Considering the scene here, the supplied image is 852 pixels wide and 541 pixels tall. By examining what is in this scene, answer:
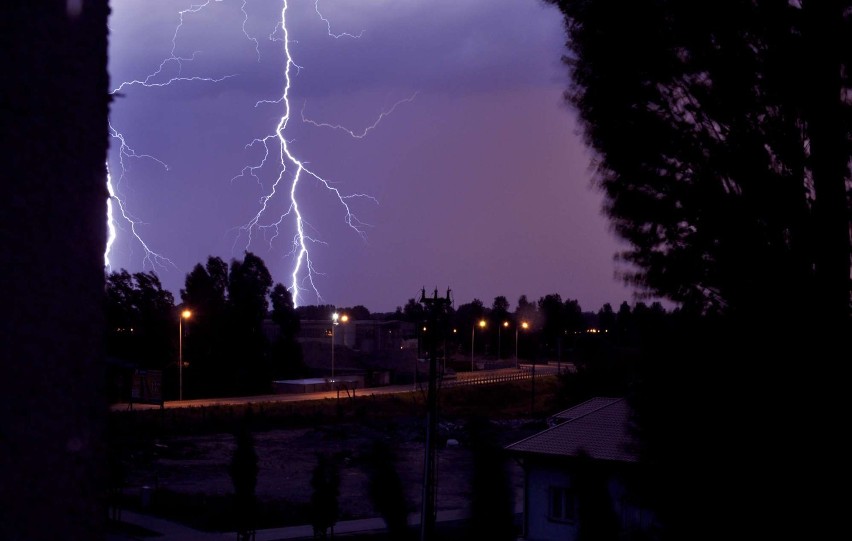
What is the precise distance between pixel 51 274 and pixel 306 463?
26.5 metres

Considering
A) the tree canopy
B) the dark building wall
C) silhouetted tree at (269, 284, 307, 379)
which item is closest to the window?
the tree canopy

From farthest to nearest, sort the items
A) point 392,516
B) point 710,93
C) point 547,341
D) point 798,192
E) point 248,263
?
point 547,341 → point 248,263 → point 710,93 → point 798,192 → point 392,516

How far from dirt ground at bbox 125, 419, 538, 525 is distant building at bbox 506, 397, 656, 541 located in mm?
5407

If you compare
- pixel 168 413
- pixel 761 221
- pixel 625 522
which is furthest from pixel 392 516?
pixel 168 413

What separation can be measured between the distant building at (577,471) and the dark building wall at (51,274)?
5.85 feet

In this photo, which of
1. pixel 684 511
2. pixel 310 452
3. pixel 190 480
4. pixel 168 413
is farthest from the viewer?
pixel 168 413

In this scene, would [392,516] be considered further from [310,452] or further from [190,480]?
[310,452]

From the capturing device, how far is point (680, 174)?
12.2ft

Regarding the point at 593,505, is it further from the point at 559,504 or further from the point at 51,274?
the point at 559,504

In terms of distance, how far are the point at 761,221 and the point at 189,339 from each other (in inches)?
1787

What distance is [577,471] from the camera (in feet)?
8.26

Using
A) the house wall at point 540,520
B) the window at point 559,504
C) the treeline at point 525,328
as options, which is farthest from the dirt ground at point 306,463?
the treeline at point 525,328

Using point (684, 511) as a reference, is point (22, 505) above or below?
above

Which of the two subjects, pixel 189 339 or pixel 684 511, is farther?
pixel 189 339
